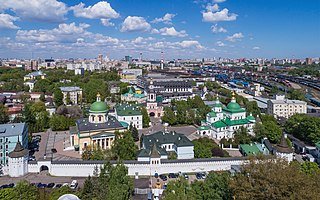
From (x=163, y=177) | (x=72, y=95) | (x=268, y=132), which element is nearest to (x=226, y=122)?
(x=268, y=132)

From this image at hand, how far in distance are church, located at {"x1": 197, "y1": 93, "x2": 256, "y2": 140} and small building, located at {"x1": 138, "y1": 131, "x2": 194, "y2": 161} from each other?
673 centimetres

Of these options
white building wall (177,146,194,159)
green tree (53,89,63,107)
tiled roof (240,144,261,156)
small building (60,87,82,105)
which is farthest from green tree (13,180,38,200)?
small building (60,87,82,105)

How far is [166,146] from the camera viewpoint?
25.2 metres

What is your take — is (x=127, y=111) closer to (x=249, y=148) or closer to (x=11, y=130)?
(x=11, y=130)

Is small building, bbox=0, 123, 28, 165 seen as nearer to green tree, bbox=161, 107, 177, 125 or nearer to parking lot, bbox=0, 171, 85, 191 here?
parking lot, bbox=0, 171, 85, 191

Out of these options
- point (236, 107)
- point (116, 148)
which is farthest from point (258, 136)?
point (116, 148)

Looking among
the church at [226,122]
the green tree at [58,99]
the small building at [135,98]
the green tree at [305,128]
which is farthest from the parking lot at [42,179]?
the small building at [135,98]

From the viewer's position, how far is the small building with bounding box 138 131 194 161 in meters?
21.5

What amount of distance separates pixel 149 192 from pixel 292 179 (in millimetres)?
9024

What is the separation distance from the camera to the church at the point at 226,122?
99.9 ft

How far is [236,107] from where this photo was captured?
31719 millimetres

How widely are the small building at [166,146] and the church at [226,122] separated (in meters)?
6.73

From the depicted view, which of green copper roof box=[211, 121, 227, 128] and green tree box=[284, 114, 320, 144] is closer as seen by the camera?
green tree box=[284, 114, 320, 144]

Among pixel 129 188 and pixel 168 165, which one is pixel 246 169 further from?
pixel 168 165
